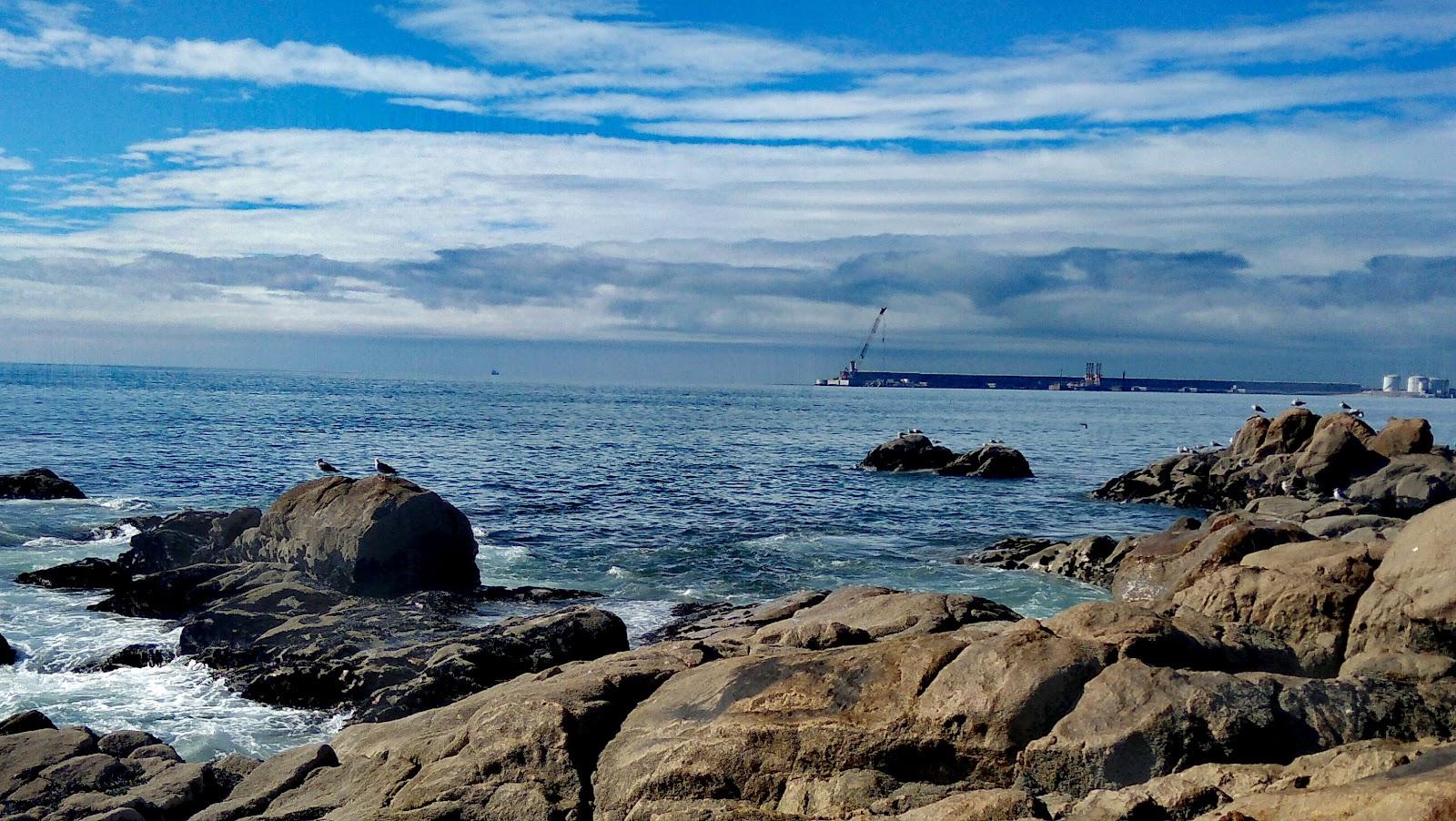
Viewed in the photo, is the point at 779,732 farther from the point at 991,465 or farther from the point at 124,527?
the point at 991,465

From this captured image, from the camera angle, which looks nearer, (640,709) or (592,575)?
(640,709)

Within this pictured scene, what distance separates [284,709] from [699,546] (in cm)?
1606

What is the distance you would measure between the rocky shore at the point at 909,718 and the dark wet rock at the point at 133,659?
3205 mm

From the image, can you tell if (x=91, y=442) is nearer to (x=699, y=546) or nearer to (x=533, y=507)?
(x=533, y=507)

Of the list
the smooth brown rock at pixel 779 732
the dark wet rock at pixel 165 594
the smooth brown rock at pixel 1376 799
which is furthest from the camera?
the dark wet rock at pixel 165 594

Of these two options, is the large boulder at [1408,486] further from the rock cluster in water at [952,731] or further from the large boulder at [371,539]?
the large boulder at [371,539]

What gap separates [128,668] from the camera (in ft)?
61.8

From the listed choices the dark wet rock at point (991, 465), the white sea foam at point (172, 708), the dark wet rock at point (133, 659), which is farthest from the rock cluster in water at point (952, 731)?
the dark wet rock at point (991, 465)

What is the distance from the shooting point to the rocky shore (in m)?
8.31

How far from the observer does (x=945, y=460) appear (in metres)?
60.1

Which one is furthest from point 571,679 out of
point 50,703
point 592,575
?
point 592,575

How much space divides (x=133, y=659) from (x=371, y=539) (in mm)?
5081

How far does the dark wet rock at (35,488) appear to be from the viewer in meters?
37.8

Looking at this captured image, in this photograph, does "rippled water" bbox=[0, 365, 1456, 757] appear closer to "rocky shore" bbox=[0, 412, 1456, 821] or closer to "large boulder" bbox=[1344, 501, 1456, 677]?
"rocky shore" bbox=[0, 412, 1456, 821]
